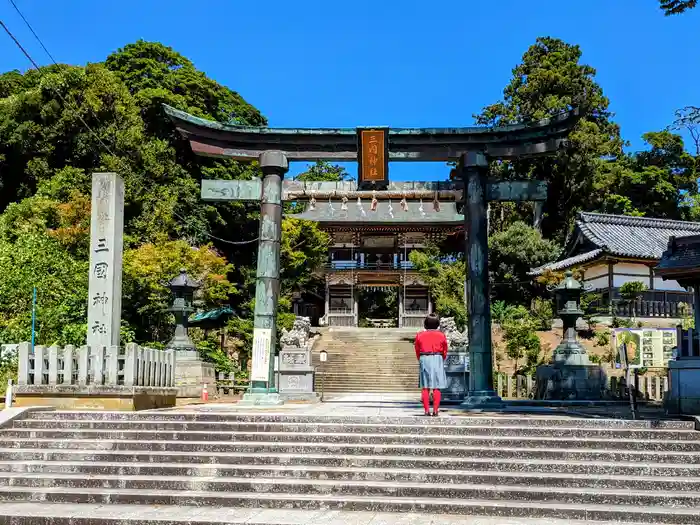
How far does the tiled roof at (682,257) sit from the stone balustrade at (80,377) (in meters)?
9.68

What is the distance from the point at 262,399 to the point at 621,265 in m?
24.1

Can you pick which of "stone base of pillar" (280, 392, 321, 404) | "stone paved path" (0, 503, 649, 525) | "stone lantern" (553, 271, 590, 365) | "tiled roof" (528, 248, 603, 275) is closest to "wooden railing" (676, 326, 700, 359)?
"stone paved path" (0, 503, 649, 525)

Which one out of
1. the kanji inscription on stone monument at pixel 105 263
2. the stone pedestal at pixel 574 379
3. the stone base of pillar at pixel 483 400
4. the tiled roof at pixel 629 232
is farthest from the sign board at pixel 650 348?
the kanji inscription on stone monument at pixel 105 263

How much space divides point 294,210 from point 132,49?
15.3 m

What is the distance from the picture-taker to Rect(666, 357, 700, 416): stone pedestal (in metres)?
11.5

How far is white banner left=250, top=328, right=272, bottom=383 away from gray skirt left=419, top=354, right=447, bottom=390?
17.3 ft

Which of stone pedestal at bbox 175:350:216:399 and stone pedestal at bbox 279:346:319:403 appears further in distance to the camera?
stone pedestal at bbox 175:350:216:399

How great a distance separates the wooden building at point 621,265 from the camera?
3191 centimetres

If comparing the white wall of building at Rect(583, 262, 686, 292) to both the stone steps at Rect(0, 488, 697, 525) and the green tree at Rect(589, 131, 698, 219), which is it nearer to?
the green tree at Rect(589, 131, 698, 219)

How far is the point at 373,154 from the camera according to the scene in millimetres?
15781

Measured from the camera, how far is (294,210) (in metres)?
42.8

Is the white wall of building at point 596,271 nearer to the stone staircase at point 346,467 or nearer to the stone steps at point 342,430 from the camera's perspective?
the stone staircase at point 346,467

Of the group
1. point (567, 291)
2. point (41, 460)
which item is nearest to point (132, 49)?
point (567, 291)

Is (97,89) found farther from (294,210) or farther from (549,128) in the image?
(549,128)
